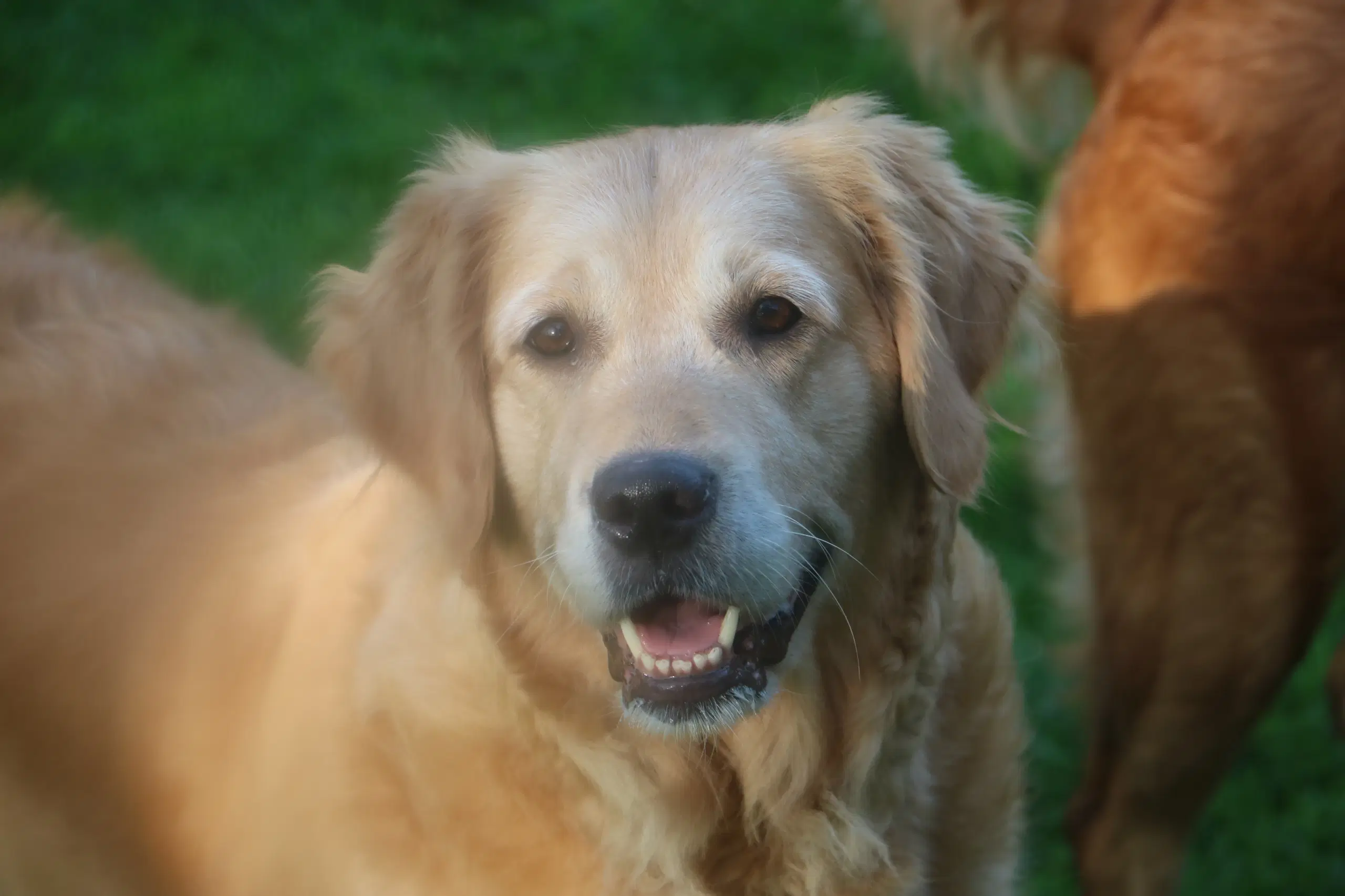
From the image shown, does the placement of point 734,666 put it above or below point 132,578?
above

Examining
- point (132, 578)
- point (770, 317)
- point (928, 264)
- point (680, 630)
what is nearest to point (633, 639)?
point (680, 630)

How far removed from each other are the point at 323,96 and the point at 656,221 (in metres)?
4.04

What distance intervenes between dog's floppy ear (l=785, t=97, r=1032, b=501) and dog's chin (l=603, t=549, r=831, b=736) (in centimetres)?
29

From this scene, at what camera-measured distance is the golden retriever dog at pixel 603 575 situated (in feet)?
7.29

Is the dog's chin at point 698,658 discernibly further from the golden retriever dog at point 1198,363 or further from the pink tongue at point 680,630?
the golden retriever dog at point 1198,363

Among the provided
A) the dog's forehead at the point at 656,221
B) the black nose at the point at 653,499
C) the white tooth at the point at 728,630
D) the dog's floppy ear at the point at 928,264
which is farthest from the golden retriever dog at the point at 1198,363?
the black nose at the point at 653,499

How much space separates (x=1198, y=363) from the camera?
102 inches

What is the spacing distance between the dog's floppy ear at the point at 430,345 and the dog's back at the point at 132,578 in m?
0.34

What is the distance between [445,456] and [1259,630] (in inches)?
59.7

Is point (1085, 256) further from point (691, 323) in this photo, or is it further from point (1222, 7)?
point (691, 323)

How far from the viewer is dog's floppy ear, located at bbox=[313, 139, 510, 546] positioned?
237cm

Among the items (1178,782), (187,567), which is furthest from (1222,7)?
(187,567)

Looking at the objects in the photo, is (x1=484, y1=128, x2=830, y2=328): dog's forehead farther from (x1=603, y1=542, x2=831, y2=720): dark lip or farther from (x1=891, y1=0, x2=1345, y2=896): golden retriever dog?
(x1=891, y1=0, x2=1345, y2=896): golden retriever dog

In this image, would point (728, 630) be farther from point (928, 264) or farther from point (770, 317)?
point (928, 264)
